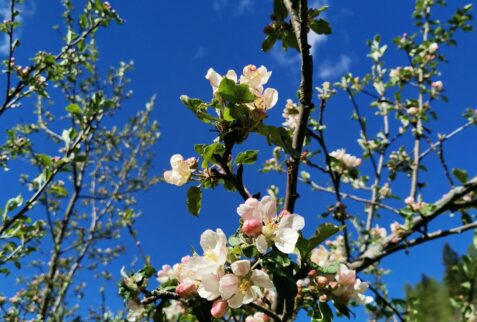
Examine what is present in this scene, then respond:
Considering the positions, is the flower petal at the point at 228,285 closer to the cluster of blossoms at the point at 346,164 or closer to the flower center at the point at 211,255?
the flower center at the point at 211,255

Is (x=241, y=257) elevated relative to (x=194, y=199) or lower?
lower

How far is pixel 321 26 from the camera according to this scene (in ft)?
5.39

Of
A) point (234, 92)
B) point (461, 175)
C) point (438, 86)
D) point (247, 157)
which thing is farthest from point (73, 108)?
point (438, 86)

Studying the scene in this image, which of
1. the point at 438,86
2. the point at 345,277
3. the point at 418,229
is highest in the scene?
the point at 438,86

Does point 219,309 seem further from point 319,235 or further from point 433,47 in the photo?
point 433,47

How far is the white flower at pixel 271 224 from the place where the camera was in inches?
40.0

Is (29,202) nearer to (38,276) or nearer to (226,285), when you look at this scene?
(226,285)

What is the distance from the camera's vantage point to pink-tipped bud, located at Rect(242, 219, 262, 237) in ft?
3.35

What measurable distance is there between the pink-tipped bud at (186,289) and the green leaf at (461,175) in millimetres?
2079

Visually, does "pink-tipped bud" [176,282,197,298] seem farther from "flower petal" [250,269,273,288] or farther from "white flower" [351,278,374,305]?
"white flower" [351,278,374,305]

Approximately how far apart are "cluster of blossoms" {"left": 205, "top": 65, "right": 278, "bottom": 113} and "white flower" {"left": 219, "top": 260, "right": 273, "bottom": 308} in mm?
432

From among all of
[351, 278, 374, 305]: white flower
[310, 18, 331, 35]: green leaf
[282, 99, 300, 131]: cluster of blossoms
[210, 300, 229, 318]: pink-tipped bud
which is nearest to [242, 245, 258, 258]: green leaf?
[210, 300, 229, 318]: pink-tipped bud

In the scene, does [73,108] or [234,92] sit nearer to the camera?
[234,92]

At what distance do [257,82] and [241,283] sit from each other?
569 millimetres
